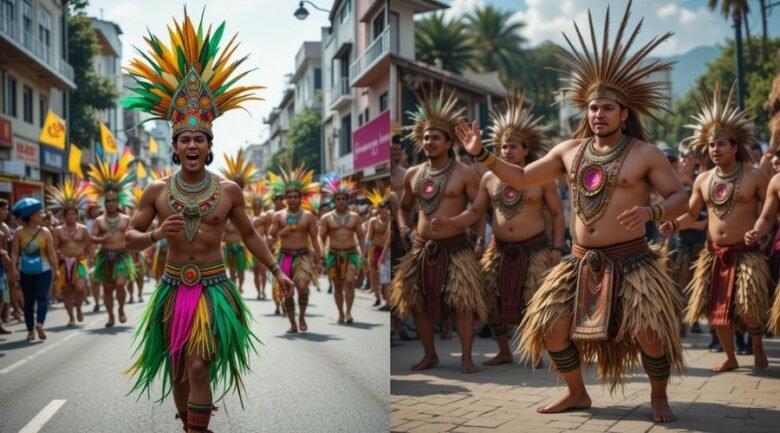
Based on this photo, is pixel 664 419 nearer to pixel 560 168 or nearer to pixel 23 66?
pixel 560 168

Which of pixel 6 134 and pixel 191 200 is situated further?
pixel 6 134

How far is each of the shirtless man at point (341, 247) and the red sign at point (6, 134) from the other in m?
4.52

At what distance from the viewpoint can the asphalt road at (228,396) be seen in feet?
15.0

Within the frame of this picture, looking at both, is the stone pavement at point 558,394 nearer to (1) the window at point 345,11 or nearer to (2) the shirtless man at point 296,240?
(1) the window at point 345,11

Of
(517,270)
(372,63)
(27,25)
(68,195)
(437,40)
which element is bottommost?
(517,270)

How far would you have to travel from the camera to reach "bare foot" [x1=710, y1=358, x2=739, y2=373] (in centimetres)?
586

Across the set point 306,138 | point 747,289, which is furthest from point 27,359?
point 747,289

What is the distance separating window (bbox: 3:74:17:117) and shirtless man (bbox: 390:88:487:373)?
8.99ft

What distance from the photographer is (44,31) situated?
561 centimetres

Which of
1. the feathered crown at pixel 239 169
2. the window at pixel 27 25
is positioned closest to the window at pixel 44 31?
the window at pixel 27 25

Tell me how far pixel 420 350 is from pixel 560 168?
2.70 meters

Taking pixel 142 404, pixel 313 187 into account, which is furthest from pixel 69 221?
pixel 142 404

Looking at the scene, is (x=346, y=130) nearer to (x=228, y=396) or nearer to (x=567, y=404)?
(x=228, y=396)

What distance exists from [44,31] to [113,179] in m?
3.92
